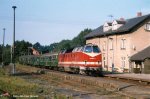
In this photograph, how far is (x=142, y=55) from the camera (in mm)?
50344

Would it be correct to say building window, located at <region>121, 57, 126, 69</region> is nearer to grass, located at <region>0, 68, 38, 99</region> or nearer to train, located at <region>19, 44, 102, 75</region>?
train, located at <region>19, 44, 102, 75</region>

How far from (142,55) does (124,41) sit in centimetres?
593

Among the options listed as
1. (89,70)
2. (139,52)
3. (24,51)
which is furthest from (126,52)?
(24,51)

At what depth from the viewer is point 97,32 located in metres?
66.4

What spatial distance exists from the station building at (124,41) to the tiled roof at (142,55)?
119 centimetres

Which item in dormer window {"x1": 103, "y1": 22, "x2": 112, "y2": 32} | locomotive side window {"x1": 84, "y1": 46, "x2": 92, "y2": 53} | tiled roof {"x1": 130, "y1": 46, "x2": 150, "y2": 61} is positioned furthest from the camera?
dormer window {"x1": 103, "y1": 22, "x2": 112, "y2": 32}

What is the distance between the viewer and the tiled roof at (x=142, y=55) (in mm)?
48825

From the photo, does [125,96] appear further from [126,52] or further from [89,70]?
[126,52]

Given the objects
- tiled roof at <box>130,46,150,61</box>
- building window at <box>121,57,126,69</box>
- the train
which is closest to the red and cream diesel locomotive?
the train

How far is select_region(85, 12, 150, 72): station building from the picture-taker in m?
53.9

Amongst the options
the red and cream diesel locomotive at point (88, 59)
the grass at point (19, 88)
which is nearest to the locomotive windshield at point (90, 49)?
the red and cream diesel locomotive at point (88, 59)

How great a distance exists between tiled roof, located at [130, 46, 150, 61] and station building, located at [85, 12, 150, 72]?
1.19 meters

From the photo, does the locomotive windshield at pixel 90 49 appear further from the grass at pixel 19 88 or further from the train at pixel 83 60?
the grass at pixel 19 88

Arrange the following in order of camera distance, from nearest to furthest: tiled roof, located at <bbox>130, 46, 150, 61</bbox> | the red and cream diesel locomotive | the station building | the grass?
1. the grass
2. the red and cream diesel locomotive
3. tiled roof, located at <bbox>130, 46, 150, 61</bbox>
4. the station building
